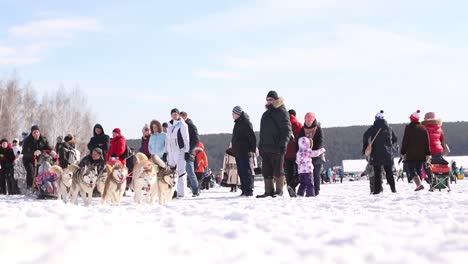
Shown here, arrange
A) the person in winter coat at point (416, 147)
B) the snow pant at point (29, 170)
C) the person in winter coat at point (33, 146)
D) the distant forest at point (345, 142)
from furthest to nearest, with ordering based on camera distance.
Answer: the distant forest at point (345, 142) → the snow pant at point (29, 170) → the person in winter coat at point (33, 146) → the person in winter coat at point (416, 147)

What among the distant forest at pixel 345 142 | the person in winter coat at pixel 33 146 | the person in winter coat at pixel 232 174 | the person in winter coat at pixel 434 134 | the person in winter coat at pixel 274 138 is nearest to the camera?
the person in winter coat at pixel 274 138

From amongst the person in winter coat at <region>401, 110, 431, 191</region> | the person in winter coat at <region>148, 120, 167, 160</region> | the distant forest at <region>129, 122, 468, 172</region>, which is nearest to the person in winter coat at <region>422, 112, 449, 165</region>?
the person in winter coat at <region>401, 110, 431, 191</region>

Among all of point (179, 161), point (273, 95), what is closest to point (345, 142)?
point (179, 161)

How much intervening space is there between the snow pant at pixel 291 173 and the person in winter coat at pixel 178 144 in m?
1.87

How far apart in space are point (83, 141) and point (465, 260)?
56.4m

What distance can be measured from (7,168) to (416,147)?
398 inches

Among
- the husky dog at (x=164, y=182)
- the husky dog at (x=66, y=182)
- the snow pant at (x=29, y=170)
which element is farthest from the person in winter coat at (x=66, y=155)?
the husky dog at (x=164, y=182)

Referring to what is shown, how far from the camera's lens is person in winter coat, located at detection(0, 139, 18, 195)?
648 inches

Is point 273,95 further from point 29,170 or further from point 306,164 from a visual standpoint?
point 29,170

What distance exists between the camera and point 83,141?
5856 centimetres

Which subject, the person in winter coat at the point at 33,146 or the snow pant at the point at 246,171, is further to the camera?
the person in winter coat at the point at 33,146

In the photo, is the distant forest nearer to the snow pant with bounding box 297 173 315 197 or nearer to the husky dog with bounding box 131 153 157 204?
the snow pant with bounding box 297 173 315 197

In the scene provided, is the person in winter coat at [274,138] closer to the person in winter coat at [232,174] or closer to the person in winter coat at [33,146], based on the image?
the person in winter coat at [33,146]

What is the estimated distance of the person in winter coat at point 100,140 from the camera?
13496 millimetres
